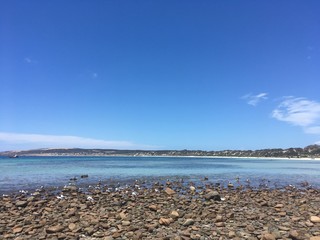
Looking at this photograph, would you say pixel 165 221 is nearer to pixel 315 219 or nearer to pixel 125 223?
pixel 125 223

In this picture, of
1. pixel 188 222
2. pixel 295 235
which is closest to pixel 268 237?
pixel 295 235

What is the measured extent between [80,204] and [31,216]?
3187mm

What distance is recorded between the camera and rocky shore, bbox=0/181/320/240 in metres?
10.7

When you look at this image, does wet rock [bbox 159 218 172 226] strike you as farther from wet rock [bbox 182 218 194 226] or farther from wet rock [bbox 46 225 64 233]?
wet rock [bbox 46 225 64 233]

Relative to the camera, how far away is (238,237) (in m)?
10.2

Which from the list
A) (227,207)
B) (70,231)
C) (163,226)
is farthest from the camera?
(227,207)

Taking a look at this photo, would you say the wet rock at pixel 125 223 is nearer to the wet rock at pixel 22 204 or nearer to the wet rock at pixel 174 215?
Result: the wet rock at pixel 174 215

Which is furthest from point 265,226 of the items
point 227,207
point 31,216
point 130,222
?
point 31,216

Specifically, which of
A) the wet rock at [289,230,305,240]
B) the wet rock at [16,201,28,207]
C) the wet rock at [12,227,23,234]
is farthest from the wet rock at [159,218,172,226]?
the wet rock at [16,201,28,207]

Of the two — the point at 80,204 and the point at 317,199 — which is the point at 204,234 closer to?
the point at 80,204

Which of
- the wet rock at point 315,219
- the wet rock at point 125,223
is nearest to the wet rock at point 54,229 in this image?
the wet rock at point 125,223

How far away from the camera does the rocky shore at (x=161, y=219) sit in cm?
1066

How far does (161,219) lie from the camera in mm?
12266

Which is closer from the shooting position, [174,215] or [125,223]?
[125,223]
